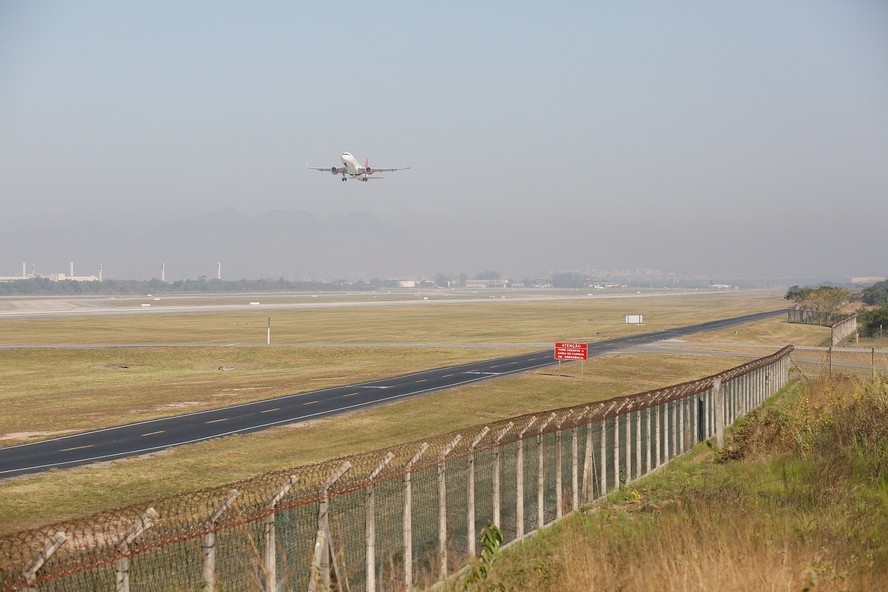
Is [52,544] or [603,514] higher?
[52,544]

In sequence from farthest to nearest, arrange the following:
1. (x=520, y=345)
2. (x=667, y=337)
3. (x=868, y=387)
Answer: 1. (x=667, y=337)
2. (x=520, y=345)
3. (x=868, y=387)

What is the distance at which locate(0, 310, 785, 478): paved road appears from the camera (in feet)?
111

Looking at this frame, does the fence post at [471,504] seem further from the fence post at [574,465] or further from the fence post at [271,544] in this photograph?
the fence post at [271,544]

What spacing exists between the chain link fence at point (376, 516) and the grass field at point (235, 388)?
8197mm

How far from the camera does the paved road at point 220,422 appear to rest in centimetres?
3394

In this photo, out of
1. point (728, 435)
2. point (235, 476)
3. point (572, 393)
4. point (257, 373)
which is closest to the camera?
point (235, 476)

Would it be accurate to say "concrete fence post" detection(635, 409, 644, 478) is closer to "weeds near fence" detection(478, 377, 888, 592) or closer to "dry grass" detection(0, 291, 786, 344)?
"weeds near fence" detection(478, 377, 888, 592)

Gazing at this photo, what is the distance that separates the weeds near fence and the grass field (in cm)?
1425

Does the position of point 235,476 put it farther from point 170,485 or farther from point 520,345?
point 520,345

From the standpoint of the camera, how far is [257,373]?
2734 inches

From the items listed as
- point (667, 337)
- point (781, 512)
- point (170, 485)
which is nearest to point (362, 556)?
point (781, 512)

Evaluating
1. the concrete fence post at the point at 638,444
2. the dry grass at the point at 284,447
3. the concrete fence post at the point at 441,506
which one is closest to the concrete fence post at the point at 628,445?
the concrete fence post at the point at 638,444

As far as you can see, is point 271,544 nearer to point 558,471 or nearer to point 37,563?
point 37,563

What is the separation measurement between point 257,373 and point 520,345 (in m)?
32.1
